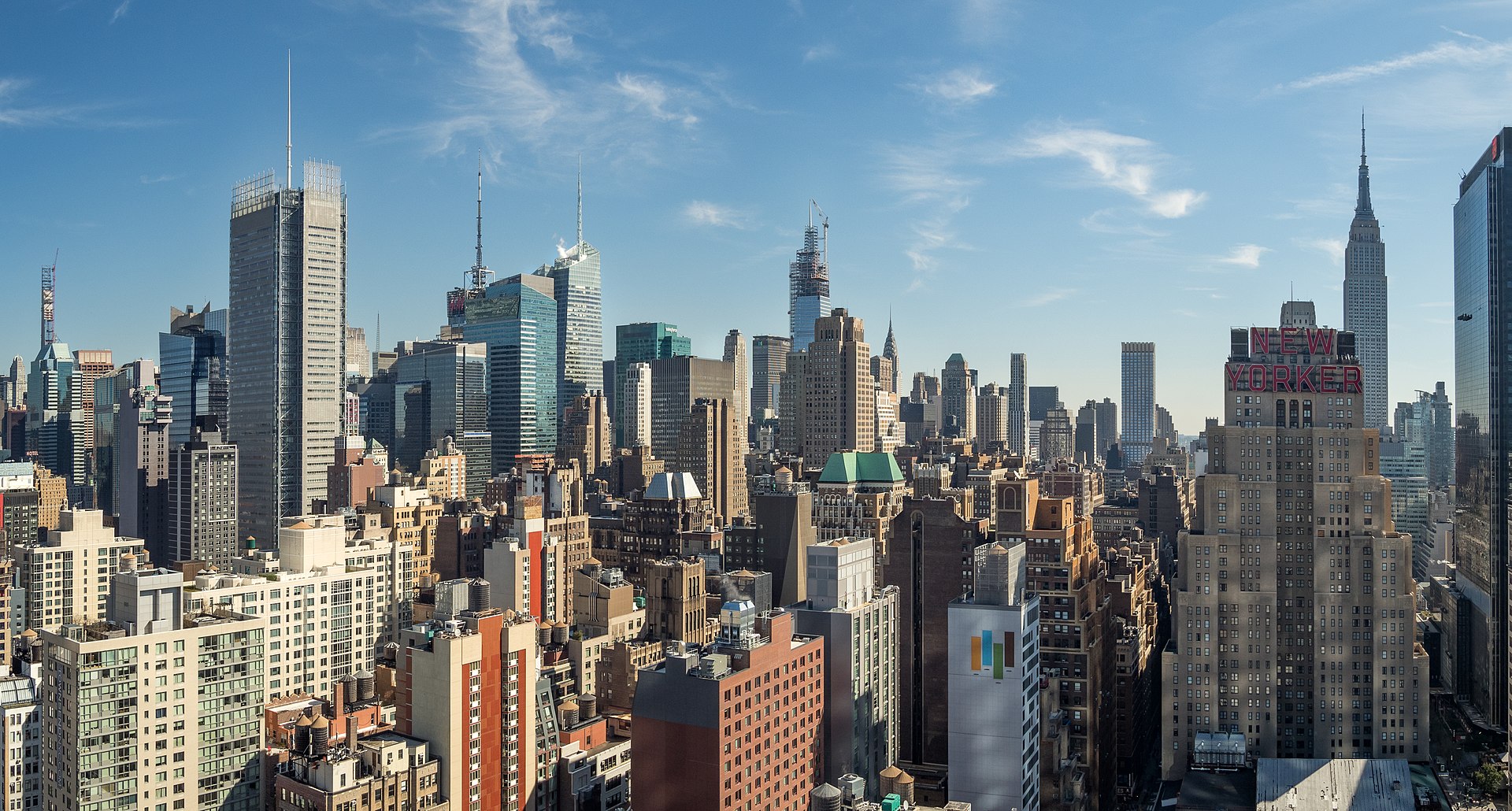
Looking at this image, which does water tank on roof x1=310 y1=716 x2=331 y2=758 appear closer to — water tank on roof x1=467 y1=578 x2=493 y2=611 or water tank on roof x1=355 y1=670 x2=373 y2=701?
water tank on roof x1=355 y1=670 x2=373 y2=701

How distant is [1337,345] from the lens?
132 metres

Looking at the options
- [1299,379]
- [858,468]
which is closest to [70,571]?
[858,468]

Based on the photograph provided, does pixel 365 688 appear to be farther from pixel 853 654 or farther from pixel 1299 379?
pixel 1299 379

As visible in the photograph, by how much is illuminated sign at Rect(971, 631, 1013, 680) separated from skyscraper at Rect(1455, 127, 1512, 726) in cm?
8070

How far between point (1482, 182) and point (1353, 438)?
63.9 meters

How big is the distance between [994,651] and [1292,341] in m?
60.6

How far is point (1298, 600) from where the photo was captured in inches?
4953

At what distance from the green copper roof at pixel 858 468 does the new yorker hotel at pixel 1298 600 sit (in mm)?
49966

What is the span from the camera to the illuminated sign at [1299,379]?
422 feet

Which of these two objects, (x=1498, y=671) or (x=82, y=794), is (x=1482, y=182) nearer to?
(x=1498, y=671)

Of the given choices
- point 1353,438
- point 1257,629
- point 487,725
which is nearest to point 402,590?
point 487,725

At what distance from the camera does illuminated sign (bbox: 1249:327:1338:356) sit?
13100cm

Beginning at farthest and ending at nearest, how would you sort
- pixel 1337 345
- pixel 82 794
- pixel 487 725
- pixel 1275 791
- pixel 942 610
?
pixel 1337 345 → pixel 942 610 → pixel 1275 791 → pixel 487 725 → pixel 82 794

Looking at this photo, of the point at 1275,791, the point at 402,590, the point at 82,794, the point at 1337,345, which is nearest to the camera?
the point at 82,794
